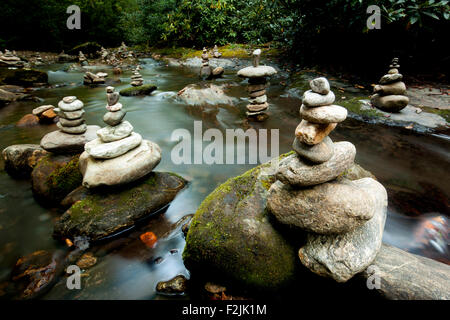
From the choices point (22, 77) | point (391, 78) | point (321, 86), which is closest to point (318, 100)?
point (321, 86)

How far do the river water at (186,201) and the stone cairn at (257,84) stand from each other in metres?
0.43

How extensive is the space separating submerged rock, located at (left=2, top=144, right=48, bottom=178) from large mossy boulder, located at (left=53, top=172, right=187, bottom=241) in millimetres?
1736

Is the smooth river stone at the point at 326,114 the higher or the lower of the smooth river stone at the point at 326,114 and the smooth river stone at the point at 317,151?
the higher

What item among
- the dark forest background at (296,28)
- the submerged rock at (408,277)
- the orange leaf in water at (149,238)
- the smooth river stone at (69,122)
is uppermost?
the dark forest background at (296,28)

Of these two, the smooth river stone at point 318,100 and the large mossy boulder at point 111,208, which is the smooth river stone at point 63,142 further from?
the smooth river stone at point 318,100

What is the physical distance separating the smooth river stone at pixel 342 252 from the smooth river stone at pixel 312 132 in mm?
973

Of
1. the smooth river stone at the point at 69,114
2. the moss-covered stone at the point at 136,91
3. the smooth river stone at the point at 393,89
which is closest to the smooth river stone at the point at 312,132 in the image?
the smooth river stone at the point at 69,114

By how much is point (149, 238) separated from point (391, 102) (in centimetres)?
689

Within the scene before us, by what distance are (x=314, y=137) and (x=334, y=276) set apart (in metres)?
1.26

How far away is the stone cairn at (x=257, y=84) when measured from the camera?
21.7 ft

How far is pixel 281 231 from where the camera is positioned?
8.65 feet


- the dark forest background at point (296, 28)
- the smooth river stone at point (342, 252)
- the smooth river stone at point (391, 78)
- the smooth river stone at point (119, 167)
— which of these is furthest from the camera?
the dark forest background at point (296, 28)

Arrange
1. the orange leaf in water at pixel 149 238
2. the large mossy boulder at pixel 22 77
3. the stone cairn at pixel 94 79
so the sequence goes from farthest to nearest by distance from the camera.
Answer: the stone cairn at pixel 94 79
the large mossy boulder at pixel 22 77
the orange leaf in water at pixel 149 238

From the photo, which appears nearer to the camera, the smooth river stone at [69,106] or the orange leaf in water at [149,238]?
the orange leaf in water at [149,238]
